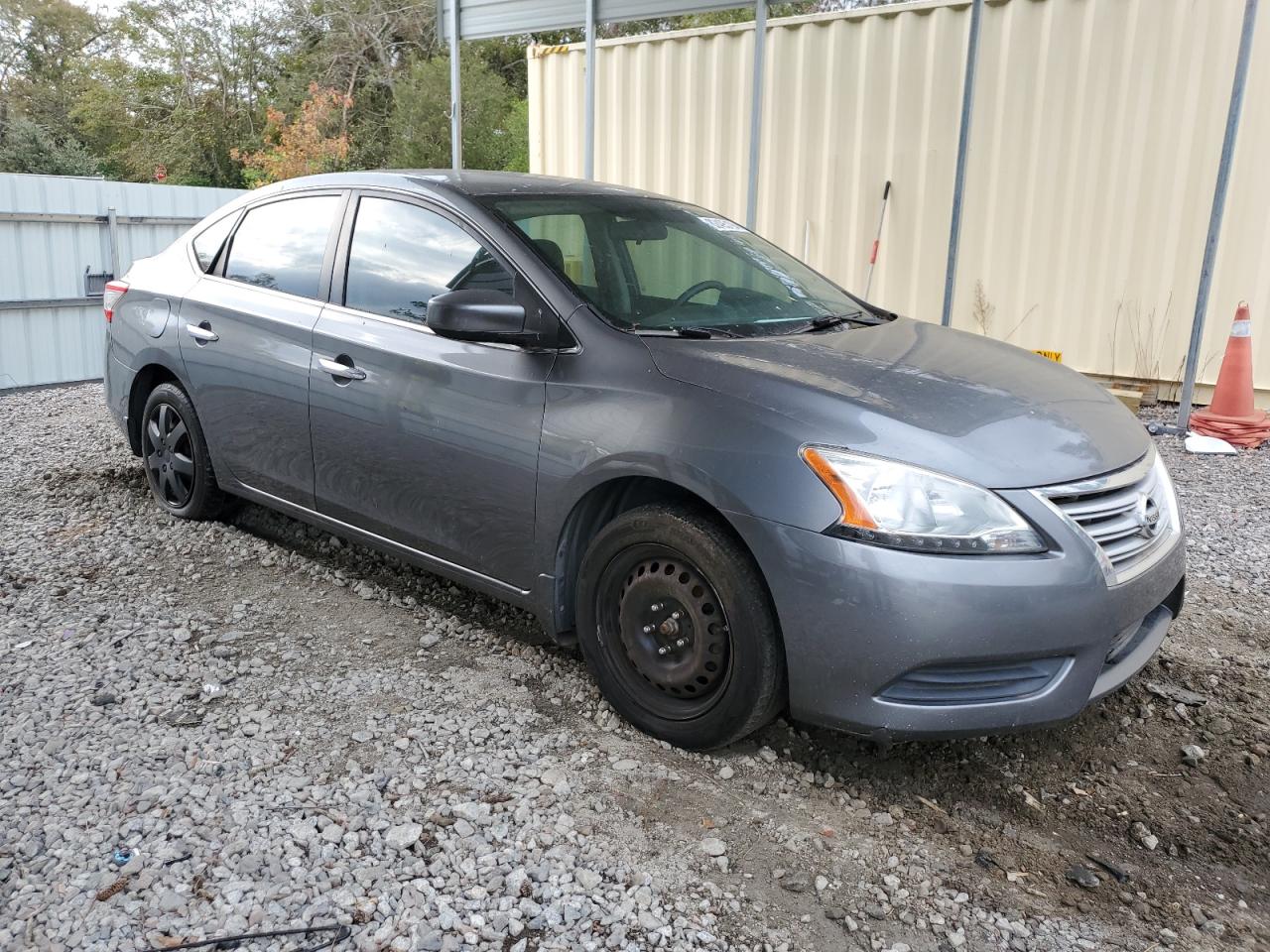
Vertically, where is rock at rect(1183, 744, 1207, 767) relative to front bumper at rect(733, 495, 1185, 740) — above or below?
below

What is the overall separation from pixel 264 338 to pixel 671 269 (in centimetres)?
162

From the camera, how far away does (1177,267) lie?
26.3ft

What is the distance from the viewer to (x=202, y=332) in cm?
450

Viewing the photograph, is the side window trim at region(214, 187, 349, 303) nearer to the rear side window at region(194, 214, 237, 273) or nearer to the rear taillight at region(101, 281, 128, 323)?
the rear side window at region(194, 214, 237, 273)

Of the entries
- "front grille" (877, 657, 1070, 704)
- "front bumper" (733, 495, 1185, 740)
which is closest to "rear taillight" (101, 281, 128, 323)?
"front bumper" (733, 495, 1185, 740)

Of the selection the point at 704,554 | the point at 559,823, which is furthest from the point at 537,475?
the point at 559,823

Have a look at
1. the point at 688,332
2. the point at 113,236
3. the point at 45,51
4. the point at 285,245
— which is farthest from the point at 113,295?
the point at 45,51

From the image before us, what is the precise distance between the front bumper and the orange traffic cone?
5134 millimetres

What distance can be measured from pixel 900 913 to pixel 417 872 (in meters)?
1.12

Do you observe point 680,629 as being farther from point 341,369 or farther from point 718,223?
point 718,223

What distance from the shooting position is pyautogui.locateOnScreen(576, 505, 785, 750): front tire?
279cm

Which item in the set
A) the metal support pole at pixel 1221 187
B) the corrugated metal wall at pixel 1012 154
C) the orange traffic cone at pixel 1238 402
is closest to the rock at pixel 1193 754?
the metal support pole at pixel 1221 187

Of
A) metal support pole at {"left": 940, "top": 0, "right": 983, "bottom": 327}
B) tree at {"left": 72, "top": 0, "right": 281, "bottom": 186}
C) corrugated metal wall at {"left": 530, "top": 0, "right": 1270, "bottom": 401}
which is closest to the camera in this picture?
metal support pole at {"left": 940, "top": 0, "right": 983, "bottom": 327}

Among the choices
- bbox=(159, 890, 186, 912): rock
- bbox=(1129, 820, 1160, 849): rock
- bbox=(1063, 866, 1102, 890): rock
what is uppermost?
bbox=(1129, 820, 1160, 849): rock
